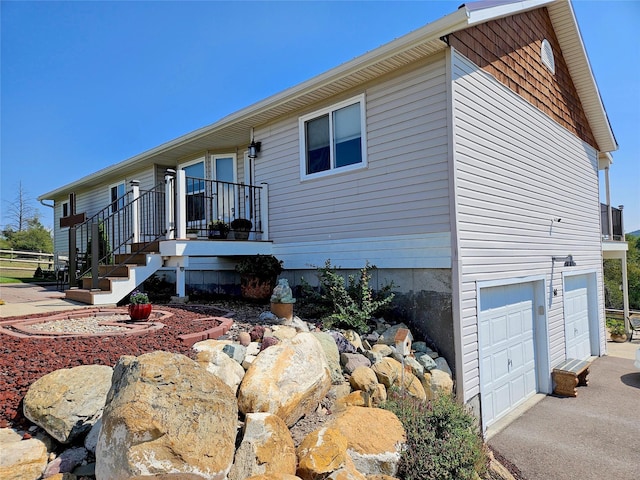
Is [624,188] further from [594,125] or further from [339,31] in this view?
[339,31]

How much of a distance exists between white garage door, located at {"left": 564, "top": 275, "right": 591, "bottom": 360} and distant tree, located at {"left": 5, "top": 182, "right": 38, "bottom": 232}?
128ft

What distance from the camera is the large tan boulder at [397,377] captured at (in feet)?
15.7

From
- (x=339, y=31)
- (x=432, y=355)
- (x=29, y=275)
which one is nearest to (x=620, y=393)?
(x=432, y=355)

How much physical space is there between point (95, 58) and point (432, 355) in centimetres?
1136

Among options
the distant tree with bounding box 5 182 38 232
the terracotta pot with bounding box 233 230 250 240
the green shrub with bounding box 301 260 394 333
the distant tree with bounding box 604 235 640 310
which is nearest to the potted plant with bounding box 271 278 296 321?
the green shrub with bounding box 301 260 394 333

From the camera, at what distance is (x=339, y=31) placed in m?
8.42

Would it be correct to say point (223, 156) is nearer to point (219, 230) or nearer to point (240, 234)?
point (219, 230)

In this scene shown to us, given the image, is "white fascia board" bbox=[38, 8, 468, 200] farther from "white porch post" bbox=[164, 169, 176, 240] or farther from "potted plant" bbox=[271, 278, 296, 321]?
"potted plant" bbox=[271, 278, 296, 321]

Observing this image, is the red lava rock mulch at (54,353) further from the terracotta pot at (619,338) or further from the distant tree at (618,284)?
the distant tree at (618,284)

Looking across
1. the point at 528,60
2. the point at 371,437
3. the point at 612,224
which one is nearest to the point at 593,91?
the point at 528,60

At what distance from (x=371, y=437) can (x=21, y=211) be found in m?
40.0

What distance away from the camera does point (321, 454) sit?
300cm

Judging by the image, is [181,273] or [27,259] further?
[27,259]

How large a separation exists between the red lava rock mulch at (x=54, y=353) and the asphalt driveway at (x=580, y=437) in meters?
4.74
